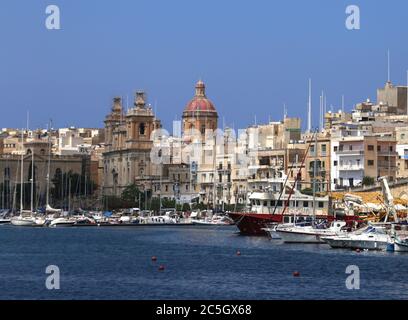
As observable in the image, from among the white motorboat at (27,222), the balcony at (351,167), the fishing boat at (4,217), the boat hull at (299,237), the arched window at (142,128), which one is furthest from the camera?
the arched window at (142,128)

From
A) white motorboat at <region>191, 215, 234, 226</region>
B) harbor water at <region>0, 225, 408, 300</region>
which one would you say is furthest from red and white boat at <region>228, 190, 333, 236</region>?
white motorboat at <region>191, 215, 234, 226</region>

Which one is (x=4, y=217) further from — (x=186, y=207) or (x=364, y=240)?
(x=364, y=240)

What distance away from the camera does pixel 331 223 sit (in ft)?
304

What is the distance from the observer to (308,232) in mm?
87750

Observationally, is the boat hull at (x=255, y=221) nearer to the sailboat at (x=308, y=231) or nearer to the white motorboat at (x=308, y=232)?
the sailboat at (x=308, y=231)

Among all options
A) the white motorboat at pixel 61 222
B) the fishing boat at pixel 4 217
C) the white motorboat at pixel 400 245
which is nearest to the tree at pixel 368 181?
the white motorboat at pixel 61 222

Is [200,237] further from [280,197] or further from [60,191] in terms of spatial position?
[60,191]

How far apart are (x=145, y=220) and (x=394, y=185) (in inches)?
1301

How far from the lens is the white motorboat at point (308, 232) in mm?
86562

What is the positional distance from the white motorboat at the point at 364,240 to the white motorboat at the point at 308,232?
4.32 meters

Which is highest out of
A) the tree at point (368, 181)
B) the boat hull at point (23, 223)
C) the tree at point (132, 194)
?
the tree at point (368, 181)

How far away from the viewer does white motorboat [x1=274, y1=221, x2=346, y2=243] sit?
86.6 meters

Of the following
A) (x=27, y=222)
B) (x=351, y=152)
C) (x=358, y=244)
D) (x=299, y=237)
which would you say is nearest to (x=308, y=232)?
(x=299, y=237)

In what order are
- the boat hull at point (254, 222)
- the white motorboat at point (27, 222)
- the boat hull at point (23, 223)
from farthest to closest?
the boat hull at point (23, 223), the white motorboat at point (27, 222), the boat hull at point (254, 222)
